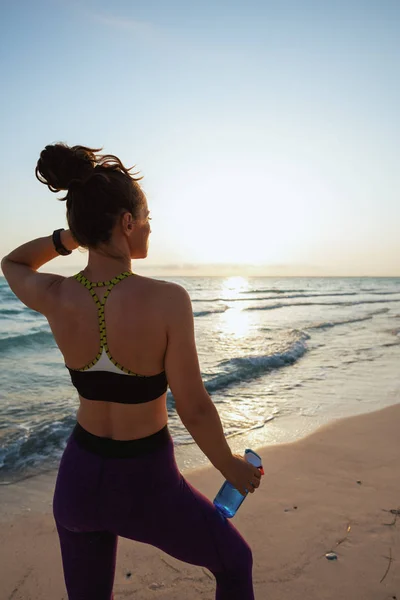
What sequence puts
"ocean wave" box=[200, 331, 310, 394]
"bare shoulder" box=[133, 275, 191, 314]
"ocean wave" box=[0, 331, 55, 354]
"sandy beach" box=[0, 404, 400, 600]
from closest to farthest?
1. "bare shoulder" box=[133, 275, 191, 314]
2. "sandy beach" box=[0, 404, 400, 600]
3. "ocean wave" box=[200, 331, 310, 394]
4. "ocean wave" box=[0, 331, 55, 354]

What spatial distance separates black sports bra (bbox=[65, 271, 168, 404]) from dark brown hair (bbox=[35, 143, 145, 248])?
16 centimetres

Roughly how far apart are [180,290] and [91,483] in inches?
30.0

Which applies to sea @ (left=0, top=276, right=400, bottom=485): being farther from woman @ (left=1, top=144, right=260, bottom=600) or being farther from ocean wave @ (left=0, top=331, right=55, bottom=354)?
woman @ (left=1, top=144, right=260, bottom=600)

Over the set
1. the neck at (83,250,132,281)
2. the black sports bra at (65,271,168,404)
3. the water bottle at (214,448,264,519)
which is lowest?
the water bottle at (214,448,264,519)

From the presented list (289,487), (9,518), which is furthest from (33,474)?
(289,487)

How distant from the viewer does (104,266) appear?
160cm

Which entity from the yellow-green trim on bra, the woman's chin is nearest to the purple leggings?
the yellow-green trim on bra

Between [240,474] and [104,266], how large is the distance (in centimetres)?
89

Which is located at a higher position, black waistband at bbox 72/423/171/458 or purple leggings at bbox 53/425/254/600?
black waistband at bbox 72/423/171/458

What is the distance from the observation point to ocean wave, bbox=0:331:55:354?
13.9 meters

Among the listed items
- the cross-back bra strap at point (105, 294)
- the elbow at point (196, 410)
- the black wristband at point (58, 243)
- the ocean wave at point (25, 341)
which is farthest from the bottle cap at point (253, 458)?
the ocean wave at point (25, 341)

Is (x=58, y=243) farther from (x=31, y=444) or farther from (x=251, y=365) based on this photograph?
(x=251, y=365)

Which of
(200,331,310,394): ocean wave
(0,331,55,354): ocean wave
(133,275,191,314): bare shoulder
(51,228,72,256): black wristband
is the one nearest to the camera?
(133,275,191,314): bare shoulder

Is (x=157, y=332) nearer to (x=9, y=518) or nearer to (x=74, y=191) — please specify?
(x=74, y=191)
